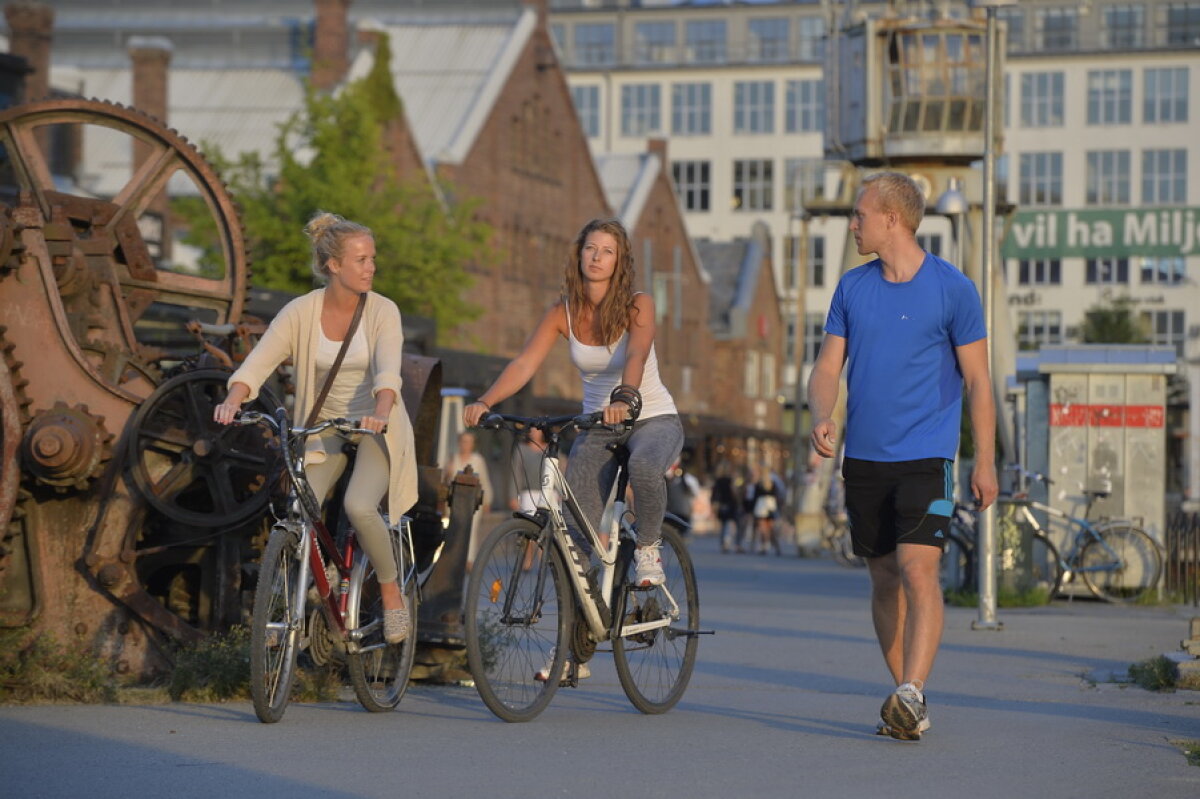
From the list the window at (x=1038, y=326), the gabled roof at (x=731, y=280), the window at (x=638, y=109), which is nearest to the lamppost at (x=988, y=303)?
the gabled roof at (x=731, y=280)

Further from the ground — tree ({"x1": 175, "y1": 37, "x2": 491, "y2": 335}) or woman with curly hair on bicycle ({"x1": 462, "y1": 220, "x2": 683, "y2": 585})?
tree ({"x1": 175, "y1": 37, "x2": 491, "y2": 335})

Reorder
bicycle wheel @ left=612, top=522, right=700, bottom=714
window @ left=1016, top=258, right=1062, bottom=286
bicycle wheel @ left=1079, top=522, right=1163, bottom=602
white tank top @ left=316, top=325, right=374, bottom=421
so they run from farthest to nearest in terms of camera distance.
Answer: window @ left=1016, top=258, right=1062, bottom=286 < bicycle wheel @ left=1079, top=522, right=1163, bottom=602 < bicycle wheel @ left=612, top=522, right=700, bottom=714 < white tank top @ left=316, top=325, right=374, bottom=421

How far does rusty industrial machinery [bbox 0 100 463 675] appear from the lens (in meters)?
8.68

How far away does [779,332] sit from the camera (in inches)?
3666

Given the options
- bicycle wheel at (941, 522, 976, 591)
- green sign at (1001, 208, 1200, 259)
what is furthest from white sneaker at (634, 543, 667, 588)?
green sign at (1001, 208, 1200, 259)

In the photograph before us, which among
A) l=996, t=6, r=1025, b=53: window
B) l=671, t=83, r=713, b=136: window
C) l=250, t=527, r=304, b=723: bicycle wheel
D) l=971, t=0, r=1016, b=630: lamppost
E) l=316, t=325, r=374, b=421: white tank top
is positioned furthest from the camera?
l=671, t=83, r=713, b=136: window

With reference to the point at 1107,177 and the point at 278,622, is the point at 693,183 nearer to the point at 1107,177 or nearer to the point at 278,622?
the point at 1107,177

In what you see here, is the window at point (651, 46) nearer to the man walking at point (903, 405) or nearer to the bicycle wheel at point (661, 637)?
the bicycle wheel at point (661, 637)

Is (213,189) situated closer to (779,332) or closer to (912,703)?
(912,703)

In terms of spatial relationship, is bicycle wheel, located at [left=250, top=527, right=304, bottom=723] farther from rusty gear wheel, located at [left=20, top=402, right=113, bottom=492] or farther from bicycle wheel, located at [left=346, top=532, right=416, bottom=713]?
rusty gear wheel, located at [left=20, top=402, right=113, bottom=492]

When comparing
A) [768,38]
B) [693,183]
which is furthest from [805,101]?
[693,183]

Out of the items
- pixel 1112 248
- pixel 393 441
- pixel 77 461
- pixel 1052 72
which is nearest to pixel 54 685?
pixel 77 461

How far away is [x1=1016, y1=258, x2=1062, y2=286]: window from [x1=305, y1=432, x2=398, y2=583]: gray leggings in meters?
90.3

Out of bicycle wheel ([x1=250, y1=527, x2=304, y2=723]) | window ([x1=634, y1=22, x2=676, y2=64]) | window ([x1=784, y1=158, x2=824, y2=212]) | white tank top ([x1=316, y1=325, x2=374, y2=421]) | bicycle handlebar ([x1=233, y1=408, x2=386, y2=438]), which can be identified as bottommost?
bicycle wheel ([x1=250, y1=527, x2=304, y2=723])
